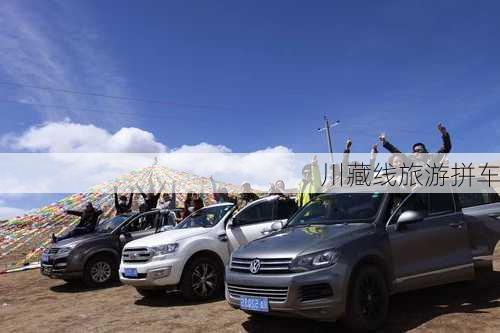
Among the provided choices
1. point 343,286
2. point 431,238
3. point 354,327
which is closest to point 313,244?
point 343,286

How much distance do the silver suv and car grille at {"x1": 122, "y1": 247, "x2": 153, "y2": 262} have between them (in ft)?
8.67

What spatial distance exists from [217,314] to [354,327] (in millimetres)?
2449

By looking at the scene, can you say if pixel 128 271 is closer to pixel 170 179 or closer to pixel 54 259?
pixel 54 259

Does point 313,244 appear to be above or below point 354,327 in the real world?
above

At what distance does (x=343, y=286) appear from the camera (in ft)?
17.0

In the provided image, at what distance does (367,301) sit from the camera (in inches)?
218

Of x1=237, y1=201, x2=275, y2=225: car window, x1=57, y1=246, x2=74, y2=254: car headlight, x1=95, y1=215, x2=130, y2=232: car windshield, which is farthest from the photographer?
x1=95, y1=215, x2=130, y2=232: car windshield

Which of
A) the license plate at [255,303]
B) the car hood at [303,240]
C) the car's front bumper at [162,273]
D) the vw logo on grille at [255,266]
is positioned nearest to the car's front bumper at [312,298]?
the license plate at [255,303]

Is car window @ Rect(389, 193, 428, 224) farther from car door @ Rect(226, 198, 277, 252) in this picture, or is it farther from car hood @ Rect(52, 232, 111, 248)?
car hood @ Rect(52, 232, 111, 248)

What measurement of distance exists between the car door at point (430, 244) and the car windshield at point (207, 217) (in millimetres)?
3907

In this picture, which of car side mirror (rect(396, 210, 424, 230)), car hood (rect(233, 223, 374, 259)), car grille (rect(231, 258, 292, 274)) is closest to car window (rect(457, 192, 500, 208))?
car side mirror (rect(396, 210, 424, 230))

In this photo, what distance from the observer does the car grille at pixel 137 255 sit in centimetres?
834

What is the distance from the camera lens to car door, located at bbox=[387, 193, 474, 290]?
6.15 m

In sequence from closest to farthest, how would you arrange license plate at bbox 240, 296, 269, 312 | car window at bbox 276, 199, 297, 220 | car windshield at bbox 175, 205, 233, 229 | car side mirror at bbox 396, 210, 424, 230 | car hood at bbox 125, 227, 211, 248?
license plate at bbox 240, 296, 269, 312 → car side mirror at bbox 396, 210, 424, 230 → car hood at bbox 125, 227, 211, 248 → car windshield at bbox 175, 205, 233, 229 → car window at bbox 276, 199, 297, 220
